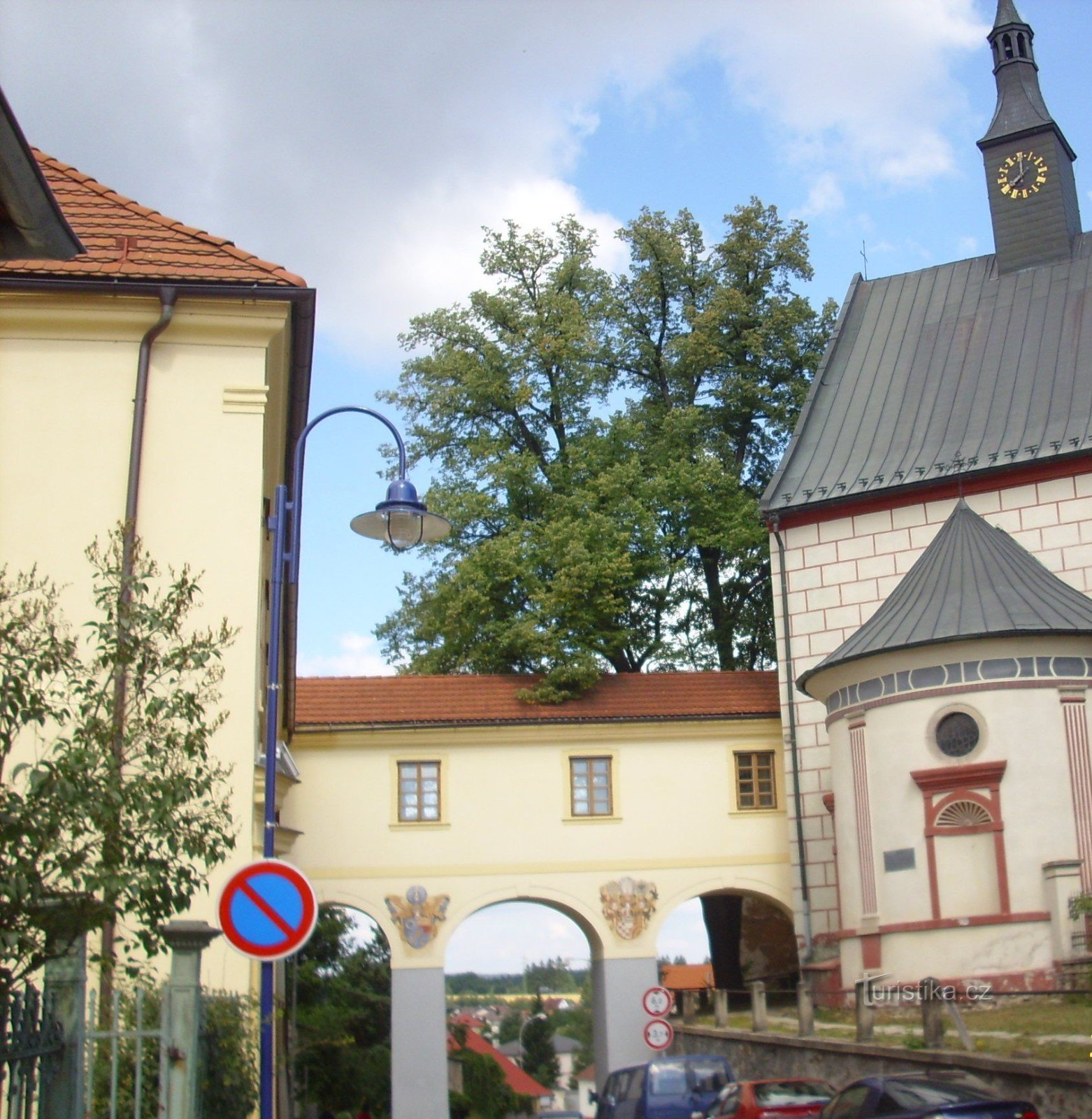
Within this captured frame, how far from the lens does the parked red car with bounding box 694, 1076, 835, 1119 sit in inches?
586

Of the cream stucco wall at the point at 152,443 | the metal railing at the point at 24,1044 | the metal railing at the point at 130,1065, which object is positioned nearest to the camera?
the metal railing at the point at 24,1044

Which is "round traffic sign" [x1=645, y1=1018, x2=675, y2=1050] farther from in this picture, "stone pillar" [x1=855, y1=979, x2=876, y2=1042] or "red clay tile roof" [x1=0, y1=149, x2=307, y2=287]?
"red clay tile roof" [x1=0, y1=149, x2=307, y2=287]

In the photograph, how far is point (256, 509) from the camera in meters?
16.4

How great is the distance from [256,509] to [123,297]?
2.75 meters

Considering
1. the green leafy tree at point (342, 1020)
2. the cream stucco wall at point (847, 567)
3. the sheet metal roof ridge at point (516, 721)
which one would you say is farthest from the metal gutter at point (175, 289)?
the green leafy tree at point (342, 1020)

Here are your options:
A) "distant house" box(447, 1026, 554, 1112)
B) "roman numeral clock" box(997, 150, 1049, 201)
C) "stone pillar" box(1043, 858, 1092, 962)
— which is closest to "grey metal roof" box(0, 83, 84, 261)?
"stone pillar" box(1043, 858, 1092, 962)

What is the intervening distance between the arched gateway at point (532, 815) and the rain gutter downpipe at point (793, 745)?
0.63m

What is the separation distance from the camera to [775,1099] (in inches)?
593

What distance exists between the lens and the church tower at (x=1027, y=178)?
31.8 m

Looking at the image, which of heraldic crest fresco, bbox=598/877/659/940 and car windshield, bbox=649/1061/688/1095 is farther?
heraldic crest fresco, bbox=598/877/659/940

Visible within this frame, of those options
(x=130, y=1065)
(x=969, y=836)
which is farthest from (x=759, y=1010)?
(x=130, y=1065)

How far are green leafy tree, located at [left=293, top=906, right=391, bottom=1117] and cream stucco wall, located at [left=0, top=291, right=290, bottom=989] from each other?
21.2 metres

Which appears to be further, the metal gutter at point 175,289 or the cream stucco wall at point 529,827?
the cream stucco wall at point 529,827

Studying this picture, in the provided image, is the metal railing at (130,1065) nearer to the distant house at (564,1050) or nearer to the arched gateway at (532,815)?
the arched gateway at (532,815)
